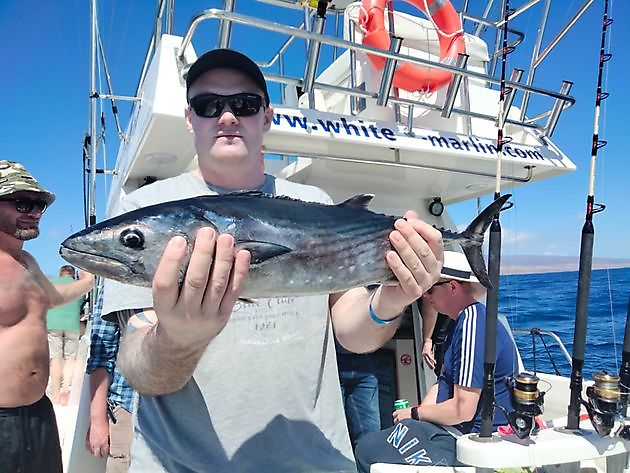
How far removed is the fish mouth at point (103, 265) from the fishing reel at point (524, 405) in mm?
1801

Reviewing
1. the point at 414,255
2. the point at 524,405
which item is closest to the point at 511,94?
the point at 524,405

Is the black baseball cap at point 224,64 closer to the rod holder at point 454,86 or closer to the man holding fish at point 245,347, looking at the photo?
the man holding fish at point 245,347

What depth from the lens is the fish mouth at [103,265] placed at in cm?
127

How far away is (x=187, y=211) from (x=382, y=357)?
4980 millimetres

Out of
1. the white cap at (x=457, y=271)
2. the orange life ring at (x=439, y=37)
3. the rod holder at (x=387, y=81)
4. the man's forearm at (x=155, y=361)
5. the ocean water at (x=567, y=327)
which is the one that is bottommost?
the ocean water at (x=567, y=327)

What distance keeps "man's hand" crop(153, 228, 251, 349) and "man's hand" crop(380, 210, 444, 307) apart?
1.57ft

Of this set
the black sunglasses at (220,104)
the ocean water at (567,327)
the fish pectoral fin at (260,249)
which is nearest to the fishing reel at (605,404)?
the fish pectoral fin at (260,249)

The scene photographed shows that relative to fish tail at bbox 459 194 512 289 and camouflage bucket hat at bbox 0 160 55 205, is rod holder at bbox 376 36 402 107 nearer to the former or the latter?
fish tail at bbox 459 194 512 289

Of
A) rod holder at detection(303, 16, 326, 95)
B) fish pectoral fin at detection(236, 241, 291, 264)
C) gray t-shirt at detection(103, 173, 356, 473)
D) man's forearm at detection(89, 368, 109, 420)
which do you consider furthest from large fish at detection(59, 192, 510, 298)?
man's forearm at detection(89, 368, 109, 420)

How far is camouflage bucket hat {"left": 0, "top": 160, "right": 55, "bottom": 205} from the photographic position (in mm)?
3531

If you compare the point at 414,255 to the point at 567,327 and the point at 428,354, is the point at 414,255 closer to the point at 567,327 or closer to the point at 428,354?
the point at 428,354

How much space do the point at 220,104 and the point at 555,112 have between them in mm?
3728

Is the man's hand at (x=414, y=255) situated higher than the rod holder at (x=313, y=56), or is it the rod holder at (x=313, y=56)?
the rod holder at (x=313, y=56)

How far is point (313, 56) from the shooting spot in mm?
3381
